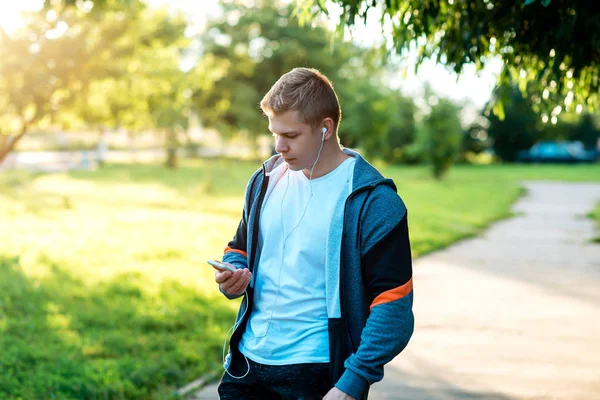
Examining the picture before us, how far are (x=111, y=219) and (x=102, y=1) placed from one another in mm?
9353

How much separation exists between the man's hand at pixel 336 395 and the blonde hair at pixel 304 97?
2.92 ft

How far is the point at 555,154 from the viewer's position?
5597cm

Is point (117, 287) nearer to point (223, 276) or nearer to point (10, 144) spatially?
point (10, 144)

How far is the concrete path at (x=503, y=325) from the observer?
561cm

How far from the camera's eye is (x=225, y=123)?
178 ft

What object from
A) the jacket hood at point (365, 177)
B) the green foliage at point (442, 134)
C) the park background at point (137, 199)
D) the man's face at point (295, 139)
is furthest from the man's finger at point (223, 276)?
the green foliage at point (442, 134)

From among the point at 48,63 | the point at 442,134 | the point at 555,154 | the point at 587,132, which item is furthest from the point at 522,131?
the point at 48,63

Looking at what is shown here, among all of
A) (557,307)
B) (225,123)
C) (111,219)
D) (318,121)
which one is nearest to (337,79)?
(225,123)

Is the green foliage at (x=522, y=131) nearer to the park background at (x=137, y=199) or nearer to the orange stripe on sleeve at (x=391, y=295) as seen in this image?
the park background at (x=137, y=199)

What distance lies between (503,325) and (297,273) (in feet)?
17.4

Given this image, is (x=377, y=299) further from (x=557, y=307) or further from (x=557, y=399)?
(x=557, y=307)

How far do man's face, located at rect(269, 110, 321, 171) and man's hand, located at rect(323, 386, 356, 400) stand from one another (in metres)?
0.77

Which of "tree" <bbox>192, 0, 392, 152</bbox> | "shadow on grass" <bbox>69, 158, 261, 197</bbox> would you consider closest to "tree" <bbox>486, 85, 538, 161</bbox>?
"tree" <bbox>192, 0, 392, 152</bbox>

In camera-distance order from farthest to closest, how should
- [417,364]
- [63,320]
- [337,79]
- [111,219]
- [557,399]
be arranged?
[337,79] < [111,219] < [63,320] < [417,364] < [557,399]
